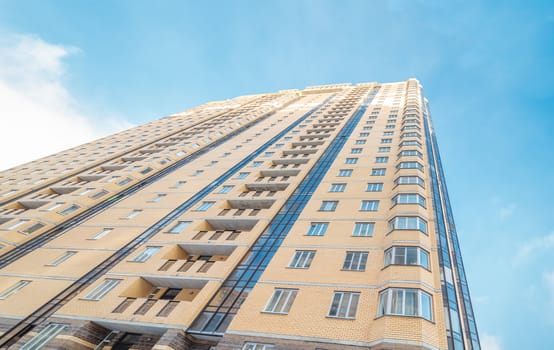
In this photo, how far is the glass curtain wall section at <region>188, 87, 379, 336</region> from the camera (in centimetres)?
1494

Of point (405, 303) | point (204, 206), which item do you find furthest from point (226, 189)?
point (405, 303)

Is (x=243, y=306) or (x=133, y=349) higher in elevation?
(x=243, y=306)

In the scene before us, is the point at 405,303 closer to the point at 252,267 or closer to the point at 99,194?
the point at 252,267

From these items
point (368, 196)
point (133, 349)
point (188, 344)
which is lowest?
point (133, 349)

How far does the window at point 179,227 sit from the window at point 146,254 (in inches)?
84.7

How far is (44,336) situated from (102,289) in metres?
3.35

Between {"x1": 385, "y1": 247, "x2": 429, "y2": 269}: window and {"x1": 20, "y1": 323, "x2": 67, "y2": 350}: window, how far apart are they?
16244 millimetres

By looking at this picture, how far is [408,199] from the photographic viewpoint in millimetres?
20641

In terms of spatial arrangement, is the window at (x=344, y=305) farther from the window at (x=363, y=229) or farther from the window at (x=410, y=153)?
the window at (x=410, y=153)

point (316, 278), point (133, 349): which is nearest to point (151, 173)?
point (133, 349)

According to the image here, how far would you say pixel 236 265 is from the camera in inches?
732

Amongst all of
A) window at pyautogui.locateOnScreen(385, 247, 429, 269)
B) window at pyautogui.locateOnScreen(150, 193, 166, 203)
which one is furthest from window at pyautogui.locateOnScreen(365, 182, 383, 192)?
window at pyautogui.locateOnScreen(150, 193, 166, 203)

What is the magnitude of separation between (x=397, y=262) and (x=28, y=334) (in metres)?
18.0

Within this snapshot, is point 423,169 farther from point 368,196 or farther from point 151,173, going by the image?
point 151,173
